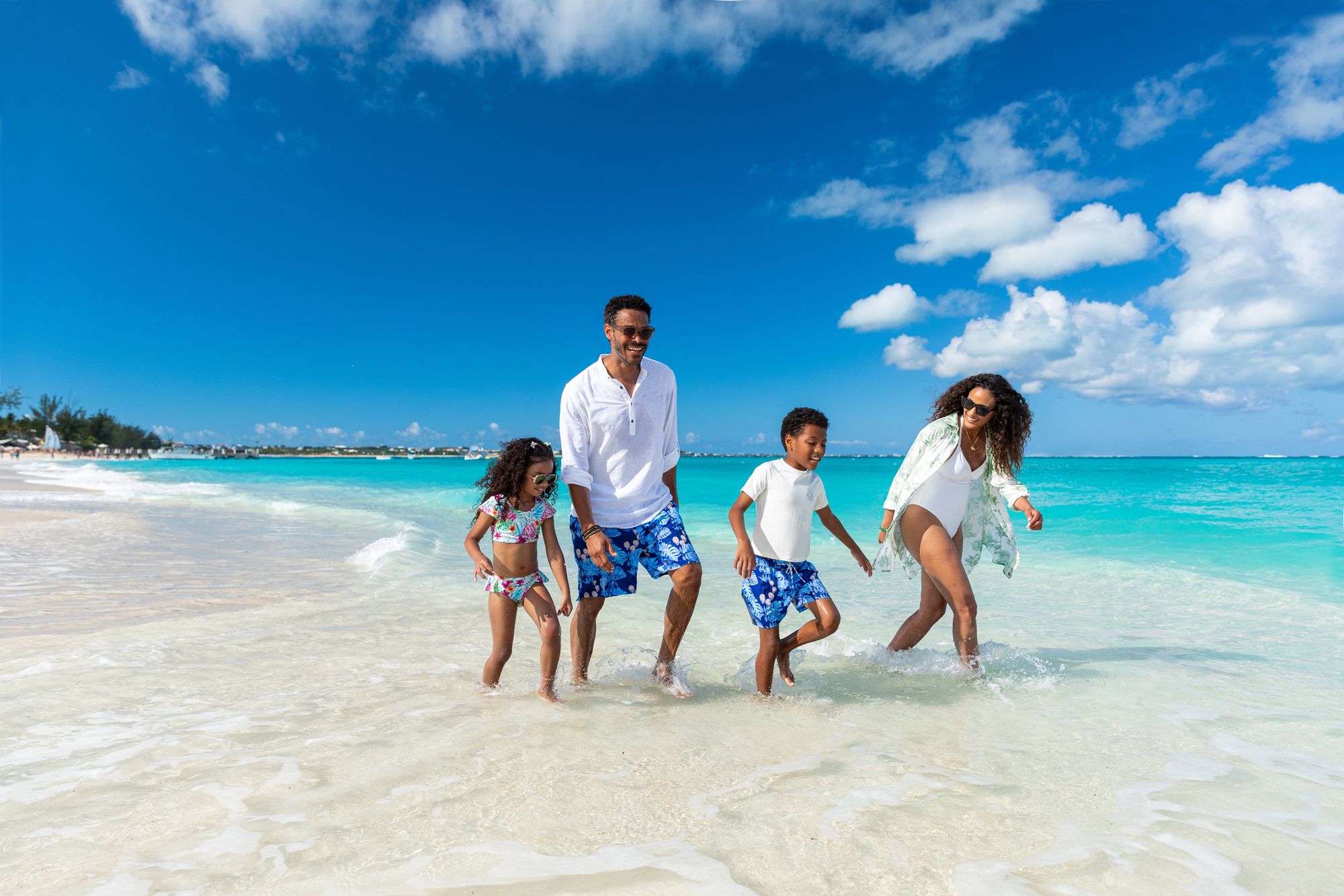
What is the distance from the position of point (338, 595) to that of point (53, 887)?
561cm

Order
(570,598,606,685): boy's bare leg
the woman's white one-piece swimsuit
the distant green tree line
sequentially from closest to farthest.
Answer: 1. (570,598,606,685): boy's bare leg
2. the woman's white one-piece swimsuit
3. the distant green tree line

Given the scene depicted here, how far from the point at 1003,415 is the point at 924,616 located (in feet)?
4.88

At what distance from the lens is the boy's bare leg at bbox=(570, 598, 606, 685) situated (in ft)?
Answer: 14.7

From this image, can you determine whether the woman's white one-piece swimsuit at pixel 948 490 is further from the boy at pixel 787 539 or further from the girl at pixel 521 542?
the girl at pixel 521 542

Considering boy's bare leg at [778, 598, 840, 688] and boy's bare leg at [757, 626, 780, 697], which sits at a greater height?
boy's bare leg at [778, 598, 840, 688]

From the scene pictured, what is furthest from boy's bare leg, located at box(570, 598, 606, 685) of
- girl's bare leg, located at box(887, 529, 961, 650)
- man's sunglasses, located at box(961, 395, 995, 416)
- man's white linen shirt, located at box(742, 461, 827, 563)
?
man's sunglasses, located at box(961, 395, 995, 416)

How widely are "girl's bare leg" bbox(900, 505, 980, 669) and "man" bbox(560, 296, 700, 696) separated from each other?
5.30 feet

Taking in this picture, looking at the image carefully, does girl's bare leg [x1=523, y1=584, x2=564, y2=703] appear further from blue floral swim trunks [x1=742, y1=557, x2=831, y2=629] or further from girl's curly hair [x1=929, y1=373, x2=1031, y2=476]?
girl's curly hair [x1=929, y1=373, x2=1031, y2=476]

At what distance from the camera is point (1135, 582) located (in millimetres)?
9414

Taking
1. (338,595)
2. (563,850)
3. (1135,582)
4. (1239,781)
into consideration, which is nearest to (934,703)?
(1239,781)

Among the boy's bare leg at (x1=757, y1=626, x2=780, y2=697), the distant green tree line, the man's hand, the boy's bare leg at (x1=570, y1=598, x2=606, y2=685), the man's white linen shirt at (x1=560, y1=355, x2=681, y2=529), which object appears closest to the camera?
the man's hand

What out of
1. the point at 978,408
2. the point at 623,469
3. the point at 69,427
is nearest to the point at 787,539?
the point at 623,469

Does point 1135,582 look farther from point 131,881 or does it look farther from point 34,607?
point 34,607

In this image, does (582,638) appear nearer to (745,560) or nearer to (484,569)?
(484,569)
